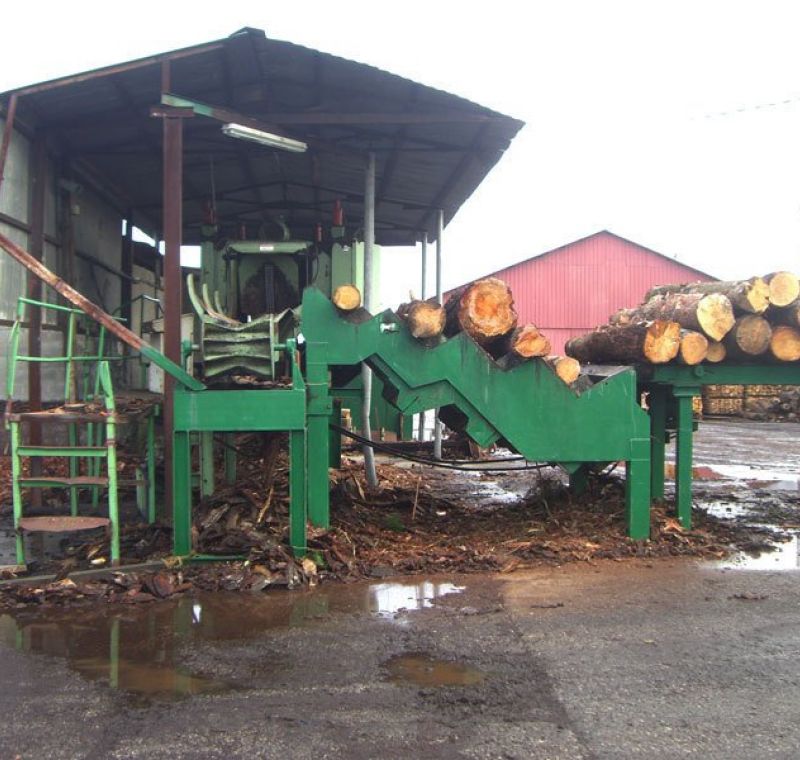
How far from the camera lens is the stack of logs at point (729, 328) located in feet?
20.0

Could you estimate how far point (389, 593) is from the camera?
5094mm

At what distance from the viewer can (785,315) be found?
6270mm

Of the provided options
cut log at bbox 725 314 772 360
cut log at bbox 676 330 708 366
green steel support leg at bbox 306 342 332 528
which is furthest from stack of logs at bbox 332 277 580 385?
cut log at bbox 725 314 772 360

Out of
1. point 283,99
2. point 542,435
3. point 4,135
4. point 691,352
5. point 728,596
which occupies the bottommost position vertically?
point 728,596

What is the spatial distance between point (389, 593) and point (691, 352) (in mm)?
3259

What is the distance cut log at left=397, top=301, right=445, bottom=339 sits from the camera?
5641mm

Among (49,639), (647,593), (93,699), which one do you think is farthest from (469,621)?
(49,639)

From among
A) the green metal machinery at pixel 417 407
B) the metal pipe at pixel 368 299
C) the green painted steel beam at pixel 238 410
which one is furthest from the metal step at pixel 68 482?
the metal pipe at pixel 368 299

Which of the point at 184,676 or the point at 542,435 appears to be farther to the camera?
the point at 542,435

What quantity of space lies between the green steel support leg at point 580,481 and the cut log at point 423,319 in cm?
259

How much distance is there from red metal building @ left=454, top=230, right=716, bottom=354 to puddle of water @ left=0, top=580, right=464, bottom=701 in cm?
2837

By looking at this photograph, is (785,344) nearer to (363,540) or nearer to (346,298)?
(346,298)

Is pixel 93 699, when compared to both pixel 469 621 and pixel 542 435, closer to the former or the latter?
pixel 469 621

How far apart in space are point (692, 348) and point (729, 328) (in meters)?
0.39
